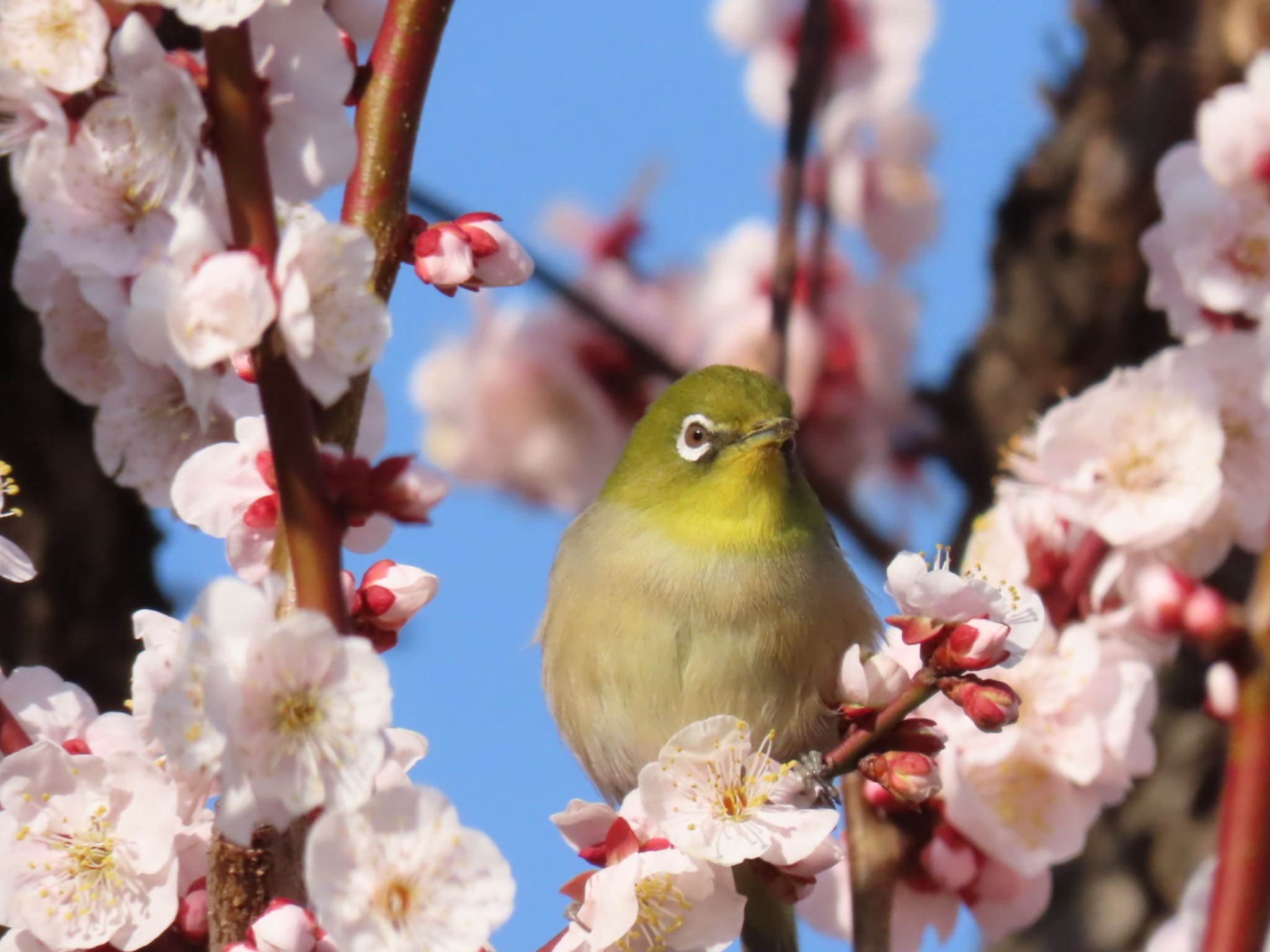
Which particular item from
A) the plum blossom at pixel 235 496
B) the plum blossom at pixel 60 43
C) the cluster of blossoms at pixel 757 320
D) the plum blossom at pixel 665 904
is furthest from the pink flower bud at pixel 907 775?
the cluster of blossoms at pixel 757 320

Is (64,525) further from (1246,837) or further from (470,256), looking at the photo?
(1246,837)

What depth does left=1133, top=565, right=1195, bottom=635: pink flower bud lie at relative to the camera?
1839 millimetres

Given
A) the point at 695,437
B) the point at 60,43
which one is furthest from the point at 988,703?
the point at 695,437

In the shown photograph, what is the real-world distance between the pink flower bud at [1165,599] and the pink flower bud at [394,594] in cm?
81

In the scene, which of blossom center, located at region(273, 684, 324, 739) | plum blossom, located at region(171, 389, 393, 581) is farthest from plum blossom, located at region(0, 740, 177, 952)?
blossom center, located at region(273, 684, 324, 739)

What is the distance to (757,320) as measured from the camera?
5.61 m

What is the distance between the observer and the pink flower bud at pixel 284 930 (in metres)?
1.59

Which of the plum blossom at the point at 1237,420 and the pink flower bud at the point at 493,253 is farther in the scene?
the plum blossom at the point at 1237,420

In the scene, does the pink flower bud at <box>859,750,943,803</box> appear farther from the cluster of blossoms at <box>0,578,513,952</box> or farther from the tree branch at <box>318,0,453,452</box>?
the tree branch at <box>318,0,453,452</box>

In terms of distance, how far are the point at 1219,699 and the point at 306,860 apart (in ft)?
4.46

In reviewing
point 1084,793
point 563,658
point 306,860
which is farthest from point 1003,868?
point 306,860

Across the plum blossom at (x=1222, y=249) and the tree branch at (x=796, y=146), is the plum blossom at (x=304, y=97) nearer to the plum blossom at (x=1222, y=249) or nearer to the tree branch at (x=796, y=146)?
the plum blossom at (x=1222, y=249)

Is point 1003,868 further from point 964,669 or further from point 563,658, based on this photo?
point 964,669

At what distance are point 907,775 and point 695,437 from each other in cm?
186
